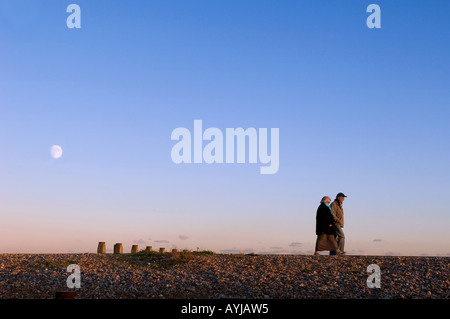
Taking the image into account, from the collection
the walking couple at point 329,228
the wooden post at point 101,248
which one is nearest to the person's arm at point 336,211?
the walking couple at point 329,228

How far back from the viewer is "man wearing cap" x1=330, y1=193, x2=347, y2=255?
25.0 metres

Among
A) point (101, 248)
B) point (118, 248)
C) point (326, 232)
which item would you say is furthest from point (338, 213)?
point (101, 248)

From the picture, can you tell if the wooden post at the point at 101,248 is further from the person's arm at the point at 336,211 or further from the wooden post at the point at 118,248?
the person's arm at the point at 336,211

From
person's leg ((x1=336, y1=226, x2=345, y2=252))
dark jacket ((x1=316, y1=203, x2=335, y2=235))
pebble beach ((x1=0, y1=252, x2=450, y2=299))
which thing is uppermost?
dark jacket ((x1=316, y1=203, x2=335, y2=235))

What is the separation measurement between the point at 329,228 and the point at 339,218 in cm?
82

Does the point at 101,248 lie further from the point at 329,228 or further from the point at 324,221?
the point at 329,228

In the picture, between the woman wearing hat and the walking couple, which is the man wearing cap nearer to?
the walking couple

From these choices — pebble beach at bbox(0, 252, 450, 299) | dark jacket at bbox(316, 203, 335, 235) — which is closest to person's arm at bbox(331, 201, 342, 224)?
dark jacket at bbox(316, 203, 335, 235)

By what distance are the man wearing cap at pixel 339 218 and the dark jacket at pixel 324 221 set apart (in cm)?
31

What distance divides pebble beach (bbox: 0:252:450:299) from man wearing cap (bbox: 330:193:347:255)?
90.9 inches

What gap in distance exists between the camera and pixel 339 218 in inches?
992

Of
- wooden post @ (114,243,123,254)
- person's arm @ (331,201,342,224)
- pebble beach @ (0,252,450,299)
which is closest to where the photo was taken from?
pebble beach @ (0,252,450,299)
